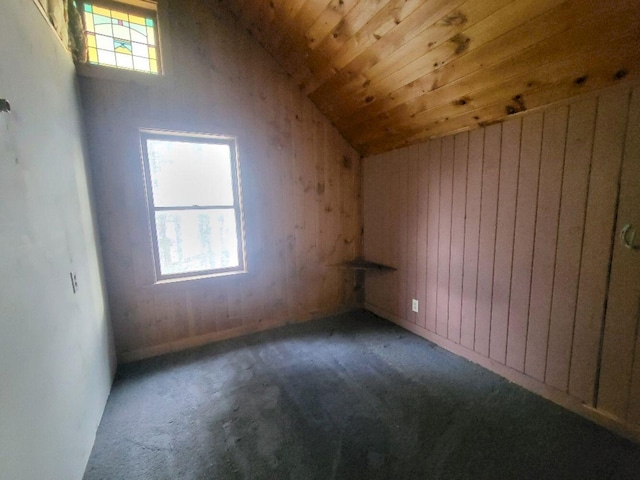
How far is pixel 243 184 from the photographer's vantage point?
257 centimetres

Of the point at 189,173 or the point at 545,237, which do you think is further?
the point at 189,173

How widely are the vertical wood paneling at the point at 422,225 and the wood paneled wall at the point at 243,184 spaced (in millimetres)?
841

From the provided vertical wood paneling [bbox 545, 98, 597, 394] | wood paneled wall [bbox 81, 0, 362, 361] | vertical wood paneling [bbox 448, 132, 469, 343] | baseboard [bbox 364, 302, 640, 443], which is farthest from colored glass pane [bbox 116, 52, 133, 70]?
baseboard [bbox 364, 302, 640, 443]

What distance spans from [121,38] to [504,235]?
10.7 ft

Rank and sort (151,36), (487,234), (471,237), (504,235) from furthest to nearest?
(151,36), (471,237), (487,234), (504,235)

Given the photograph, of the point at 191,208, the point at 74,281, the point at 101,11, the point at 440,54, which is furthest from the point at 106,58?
the point at 440,54

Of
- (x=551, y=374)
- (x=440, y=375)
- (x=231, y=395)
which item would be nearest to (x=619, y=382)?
(x=551, y=374)

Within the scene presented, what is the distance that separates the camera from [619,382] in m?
1.44

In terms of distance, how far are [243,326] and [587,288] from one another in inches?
104

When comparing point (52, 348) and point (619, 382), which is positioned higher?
point (52, 348)

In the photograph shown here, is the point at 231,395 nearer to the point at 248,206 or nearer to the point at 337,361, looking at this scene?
the point at 337,361

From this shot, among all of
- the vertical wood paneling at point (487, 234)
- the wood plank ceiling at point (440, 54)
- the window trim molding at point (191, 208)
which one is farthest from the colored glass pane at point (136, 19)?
the vertical wood paneling at point (487, 234)

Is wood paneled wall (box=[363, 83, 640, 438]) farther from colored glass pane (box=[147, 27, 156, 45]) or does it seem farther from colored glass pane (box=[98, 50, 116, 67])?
colored glass pane (box=[98, 50, 116, 67])

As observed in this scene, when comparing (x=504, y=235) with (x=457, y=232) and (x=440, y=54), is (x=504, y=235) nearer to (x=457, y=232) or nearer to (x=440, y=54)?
(x=457, y=232)
